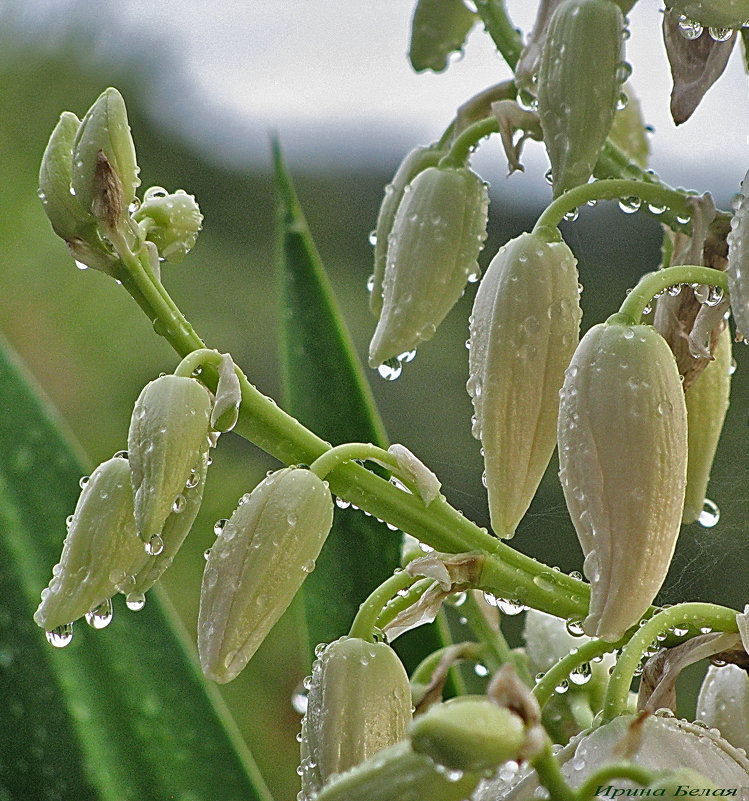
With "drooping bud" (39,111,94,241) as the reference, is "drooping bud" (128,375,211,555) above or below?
below

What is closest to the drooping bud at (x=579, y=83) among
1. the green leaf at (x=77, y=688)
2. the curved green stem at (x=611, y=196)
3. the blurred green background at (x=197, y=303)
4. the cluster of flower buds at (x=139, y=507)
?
the curved green stem at (x=611, y=196)

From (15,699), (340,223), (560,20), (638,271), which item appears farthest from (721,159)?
(340,223)

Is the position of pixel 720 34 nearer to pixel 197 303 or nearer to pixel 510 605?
pixel 510 605

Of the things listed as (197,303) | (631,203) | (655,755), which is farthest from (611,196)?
(197,303)

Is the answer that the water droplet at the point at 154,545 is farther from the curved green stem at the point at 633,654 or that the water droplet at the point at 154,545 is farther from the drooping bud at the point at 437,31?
the drooping bud at the point at 437,31

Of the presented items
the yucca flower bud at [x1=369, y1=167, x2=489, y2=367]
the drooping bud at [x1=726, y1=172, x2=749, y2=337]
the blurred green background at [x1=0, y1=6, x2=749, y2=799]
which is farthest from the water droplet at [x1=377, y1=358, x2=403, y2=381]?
the blurred green background at [x1=0, y1=6, x2=749, y2=799]

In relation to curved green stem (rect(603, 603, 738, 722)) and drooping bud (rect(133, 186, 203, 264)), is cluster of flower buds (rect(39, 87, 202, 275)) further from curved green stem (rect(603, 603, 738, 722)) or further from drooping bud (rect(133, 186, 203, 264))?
curved green stem (rect(603, 603, 738, 722))
